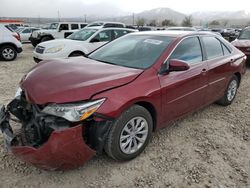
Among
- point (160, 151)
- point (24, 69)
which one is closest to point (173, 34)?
point (160, 151)

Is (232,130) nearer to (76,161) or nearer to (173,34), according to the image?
(173,34)

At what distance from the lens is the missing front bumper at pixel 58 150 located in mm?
2389

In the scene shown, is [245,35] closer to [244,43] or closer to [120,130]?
[244,43]

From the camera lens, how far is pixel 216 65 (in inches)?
165

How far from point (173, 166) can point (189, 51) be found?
1.76 m

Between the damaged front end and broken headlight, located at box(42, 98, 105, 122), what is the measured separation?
2.2 inches

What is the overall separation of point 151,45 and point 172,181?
192cm

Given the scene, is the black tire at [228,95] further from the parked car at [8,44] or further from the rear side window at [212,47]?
the parked car at [8,44]

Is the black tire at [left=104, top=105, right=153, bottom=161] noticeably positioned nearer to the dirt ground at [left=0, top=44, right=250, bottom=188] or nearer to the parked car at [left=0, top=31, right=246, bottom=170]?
the parked car at [left=0, top=31, right=246, bottom=170]

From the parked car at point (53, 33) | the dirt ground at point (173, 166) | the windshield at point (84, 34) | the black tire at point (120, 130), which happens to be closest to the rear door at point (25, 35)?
the parked car at point (53, 33)

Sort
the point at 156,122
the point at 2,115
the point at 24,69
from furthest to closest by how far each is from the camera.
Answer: the point at 24,69 → the point at 156,122 → the point at 2,115

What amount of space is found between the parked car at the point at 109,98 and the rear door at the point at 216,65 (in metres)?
0.04

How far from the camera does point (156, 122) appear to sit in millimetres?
3270

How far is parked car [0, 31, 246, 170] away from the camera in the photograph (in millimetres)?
2486
